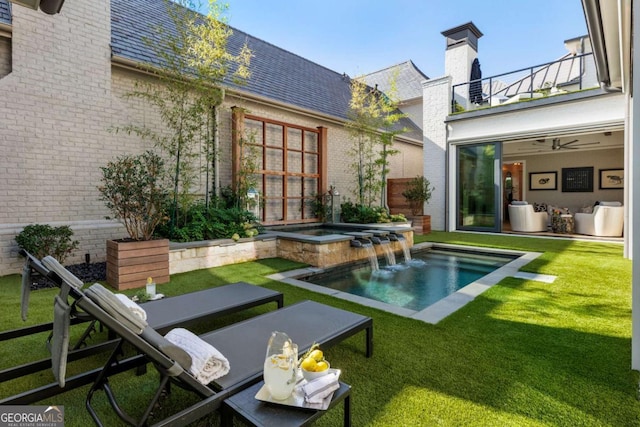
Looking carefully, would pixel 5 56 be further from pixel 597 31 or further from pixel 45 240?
pixel 597 31

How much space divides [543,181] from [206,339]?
14.3m

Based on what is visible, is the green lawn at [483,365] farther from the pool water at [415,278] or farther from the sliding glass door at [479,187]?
the sliding glass door at [479,187]

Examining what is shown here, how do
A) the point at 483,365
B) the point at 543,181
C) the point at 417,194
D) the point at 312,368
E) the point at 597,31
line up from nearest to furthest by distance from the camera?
1. the point at 312,368
2. the point at 483,365
3. the point at 597,31
4. the point at 417,194
5. the point at 543,181

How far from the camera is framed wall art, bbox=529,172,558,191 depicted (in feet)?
40.7

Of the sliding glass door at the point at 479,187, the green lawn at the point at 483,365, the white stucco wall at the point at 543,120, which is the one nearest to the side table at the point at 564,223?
the sliding glass door at the point at 479,187

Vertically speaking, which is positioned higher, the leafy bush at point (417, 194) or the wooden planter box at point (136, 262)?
the leafy bush at point (417, 194)

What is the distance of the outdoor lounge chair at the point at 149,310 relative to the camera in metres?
1.62

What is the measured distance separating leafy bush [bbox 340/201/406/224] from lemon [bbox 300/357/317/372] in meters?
7.37

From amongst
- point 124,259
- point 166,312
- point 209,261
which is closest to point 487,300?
point 166,312

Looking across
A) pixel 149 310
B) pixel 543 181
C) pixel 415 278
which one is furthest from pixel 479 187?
pixel 149 310

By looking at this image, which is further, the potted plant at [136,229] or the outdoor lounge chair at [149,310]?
the potted plant at [136,229]

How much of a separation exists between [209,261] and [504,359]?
4234mm

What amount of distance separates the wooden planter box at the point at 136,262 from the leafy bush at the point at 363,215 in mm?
5544

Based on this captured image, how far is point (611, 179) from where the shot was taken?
442 inches
